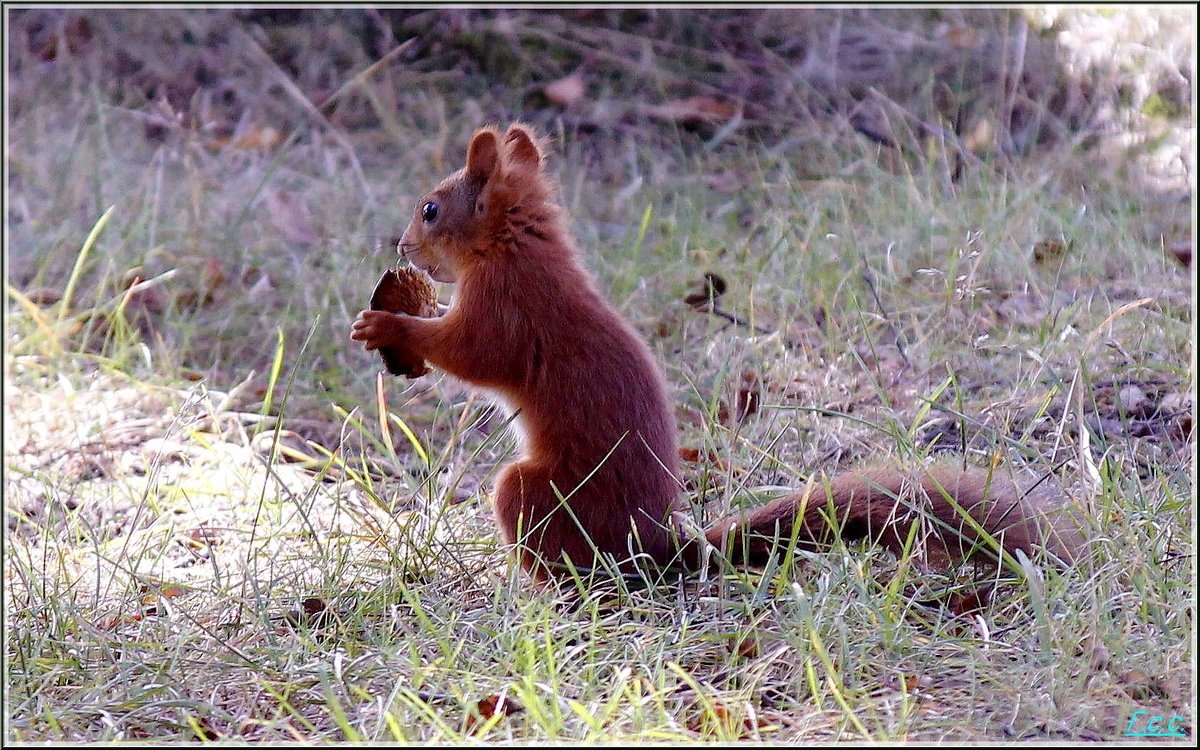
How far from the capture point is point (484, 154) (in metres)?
3.16

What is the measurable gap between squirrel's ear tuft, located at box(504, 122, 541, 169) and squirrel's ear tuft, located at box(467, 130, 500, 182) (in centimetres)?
7

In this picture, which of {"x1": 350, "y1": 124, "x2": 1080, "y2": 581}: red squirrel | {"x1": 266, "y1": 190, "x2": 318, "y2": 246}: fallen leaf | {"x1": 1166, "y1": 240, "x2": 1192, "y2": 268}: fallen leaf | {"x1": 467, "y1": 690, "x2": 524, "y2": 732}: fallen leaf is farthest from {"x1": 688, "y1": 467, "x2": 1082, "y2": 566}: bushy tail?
{"x1": 266, "y1": 190, "x2": 318, "y2": 246}: fallen leaf

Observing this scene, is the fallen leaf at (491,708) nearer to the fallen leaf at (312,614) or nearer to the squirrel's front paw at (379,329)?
the fallen leaf at (312,614)

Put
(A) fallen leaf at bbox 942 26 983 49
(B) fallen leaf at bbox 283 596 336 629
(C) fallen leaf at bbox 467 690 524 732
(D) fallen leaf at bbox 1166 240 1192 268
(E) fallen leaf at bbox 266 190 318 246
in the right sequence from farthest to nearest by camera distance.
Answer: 1. (A) fallen leaf at bbox 942 26 983 49
2. (E) fallen leaf at bbox 266 190 318 246
3. (D) fallen leaf at bbox 1166 240 1192 268
4. (B) fallen leaf at bbox 283 596 336 629
5. (C) fallen leaf at bbox 467 690 524 732

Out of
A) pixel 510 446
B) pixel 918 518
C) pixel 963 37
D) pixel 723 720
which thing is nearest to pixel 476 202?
pixel 510 446

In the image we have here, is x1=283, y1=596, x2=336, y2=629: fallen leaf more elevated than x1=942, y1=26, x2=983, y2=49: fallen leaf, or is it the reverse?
x1=942, y1=26, x2=983, y2=49: fallen leaf

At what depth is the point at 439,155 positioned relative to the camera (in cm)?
579

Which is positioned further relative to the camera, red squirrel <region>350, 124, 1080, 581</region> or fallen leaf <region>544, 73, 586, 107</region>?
fallen leaf <region>544, 73, 586, 107</region>

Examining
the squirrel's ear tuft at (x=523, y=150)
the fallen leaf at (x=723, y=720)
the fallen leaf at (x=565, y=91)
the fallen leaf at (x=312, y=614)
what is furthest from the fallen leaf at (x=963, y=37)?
the fallen leaf at (x=723, y=720)

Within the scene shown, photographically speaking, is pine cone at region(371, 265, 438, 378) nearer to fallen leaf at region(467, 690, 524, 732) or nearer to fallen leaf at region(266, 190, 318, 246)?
fallen leaf at region(467, 690, 524, 732)

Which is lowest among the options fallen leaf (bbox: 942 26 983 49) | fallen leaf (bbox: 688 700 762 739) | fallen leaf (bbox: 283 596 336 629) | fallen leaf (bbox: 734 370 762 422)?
fallen leaf (bbox: 283 596 336 629)

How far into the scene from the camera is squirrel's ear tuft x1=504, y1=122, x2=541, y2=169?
3260 mm
